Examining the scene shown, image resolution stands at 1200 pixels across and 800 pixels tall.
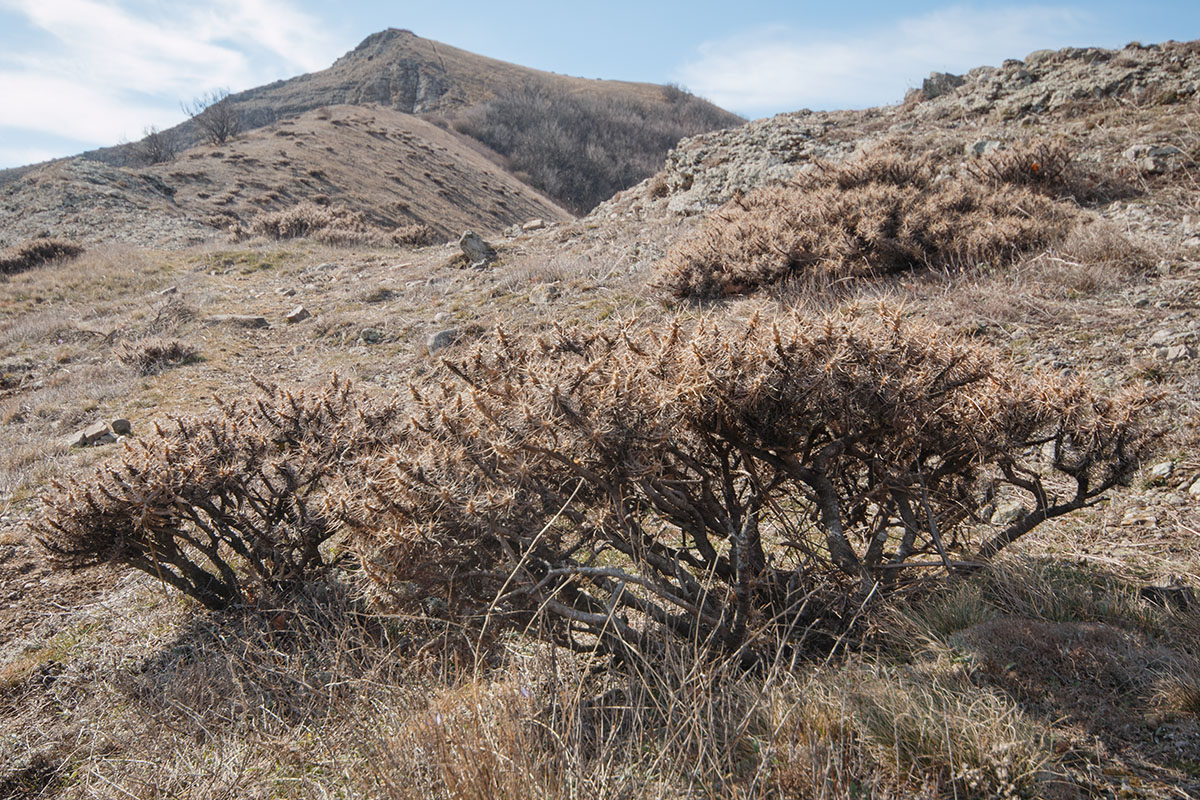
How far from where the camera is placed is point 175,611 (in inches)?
159

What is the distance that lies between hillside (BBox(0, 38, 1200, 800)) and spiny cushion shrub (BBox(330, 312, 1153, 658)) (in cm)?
2

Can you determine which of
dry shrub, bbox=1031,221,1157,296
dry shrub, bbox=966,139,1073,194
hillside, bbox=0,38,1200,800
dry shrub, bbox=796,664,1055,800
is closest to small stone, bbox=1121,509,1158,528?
hillside, bbox=0,38,1200,800

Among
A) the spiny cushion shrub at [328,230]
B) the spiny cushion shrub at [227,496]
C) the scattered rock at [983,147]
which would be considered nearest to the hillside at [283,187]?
the spiny cushion shrub at [328,230]

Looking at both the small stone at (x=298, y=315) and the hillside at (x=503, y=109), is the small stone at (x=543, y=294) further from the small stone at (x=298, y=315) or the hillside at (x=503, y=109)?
the hillside at (x=503, y=109)

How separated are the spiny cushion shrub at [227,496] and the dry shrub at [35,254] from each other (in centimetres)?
1735

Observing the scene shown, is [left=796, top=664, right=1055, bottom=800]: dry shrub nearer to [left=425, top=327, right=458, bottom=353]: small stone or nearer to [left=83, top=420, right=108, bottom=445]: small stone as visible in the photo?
[left=425, top=327, right=458, bottom=353]: small stone

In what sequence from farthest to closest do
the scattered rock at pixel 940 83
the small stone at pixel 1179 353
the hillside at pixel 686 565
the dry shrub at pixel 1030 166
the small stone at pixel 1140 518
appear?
the scattered rock at pixel 940 83 < the dry shrub at pixel 1030 166 < the small stone at pixel 1179 353 < the small stone at pixel 1140 518 < the hillside at pixel 686 565

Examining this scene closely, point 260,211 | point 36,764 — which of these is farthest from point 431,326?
point 260,211

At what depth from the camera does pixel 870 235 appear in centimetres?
649

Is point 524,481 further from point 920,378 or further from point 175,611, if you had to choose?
point 175,611

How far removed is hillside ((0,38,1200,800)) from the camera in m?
1.86

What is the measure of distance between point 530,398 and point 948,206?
21.4ft

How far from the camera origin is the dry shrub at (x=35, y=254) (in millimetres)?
16000

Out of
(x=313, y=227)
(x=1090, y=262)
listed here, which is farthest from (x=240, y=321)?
(x=1090, y=262)
